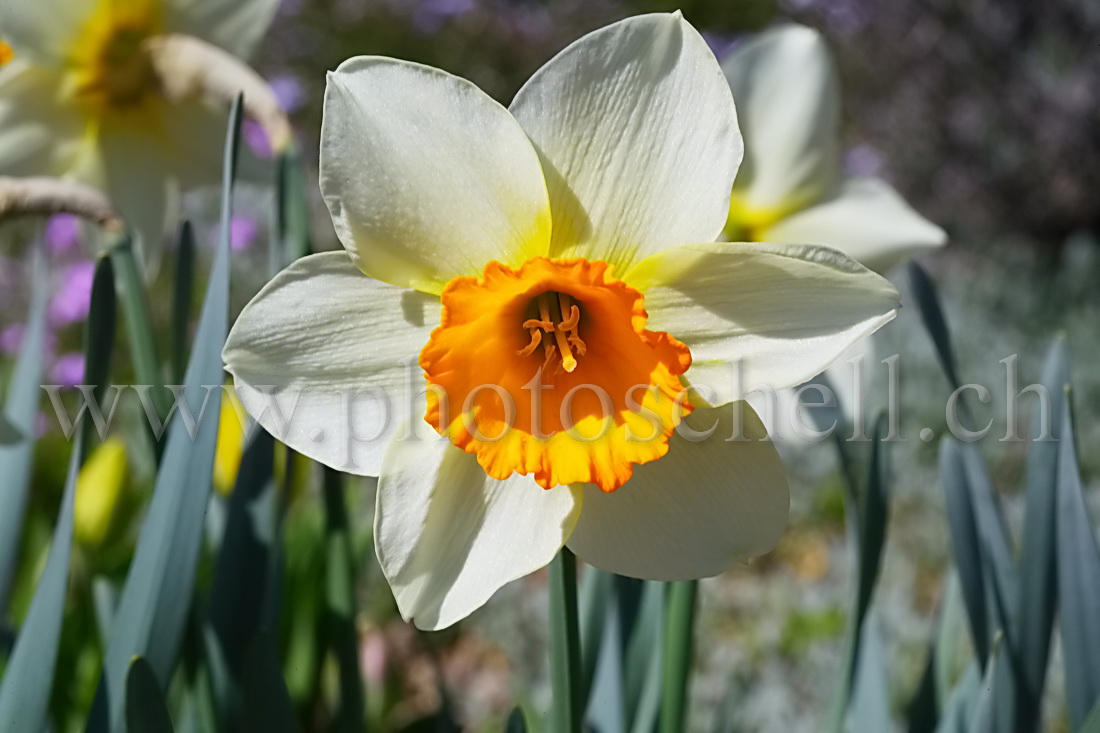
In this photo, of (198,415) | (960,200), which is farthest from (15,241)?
(960,200)

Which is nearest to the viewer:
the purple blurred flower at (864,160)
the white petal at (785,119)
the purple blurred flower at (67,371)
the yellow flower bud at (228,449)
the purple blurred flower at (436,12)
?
the white petal at (785,119)

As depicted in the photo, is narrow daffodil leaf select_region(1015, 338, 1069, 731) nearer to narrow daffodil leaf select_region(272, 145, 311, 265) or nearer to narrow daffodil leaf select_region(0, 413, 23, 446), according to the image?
narrow daffodil leaf select_region(272, 145, 311, 265)

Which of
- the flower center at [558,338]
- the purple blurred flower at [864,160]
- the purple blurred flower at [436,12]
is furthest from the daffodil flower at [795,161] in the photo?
the purple blurred flower at [436,12]

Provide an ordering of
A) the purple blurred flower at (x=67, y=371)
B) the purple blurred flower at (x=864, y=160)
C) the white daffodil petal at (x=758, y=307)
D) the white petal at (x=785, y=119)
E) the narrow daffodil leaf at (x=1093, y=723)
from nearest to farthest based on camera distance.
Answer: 1. the white daffodil petal at (x=758, y=307)
2. the narrow daffodil leaf at (x=1093, y=723)
3. the white petal at (x=785, y=119)
4. the purple blurred flower at (x=67, y=371)
5. the purple blurred flower at (x=864, y=160)

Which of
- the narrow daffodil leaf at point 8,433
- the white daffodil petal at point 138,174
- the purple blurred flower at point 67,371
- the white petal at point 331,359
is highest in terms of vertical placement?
the white daffodil petal at point 138,174

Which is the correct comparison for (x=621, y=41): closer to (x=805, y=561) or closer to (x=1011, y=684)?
(x=1011, y=684)

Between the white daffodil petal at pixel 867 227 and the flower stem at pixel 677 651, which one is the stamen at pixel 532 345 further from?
the white daffodil petal at pixel 867 227
